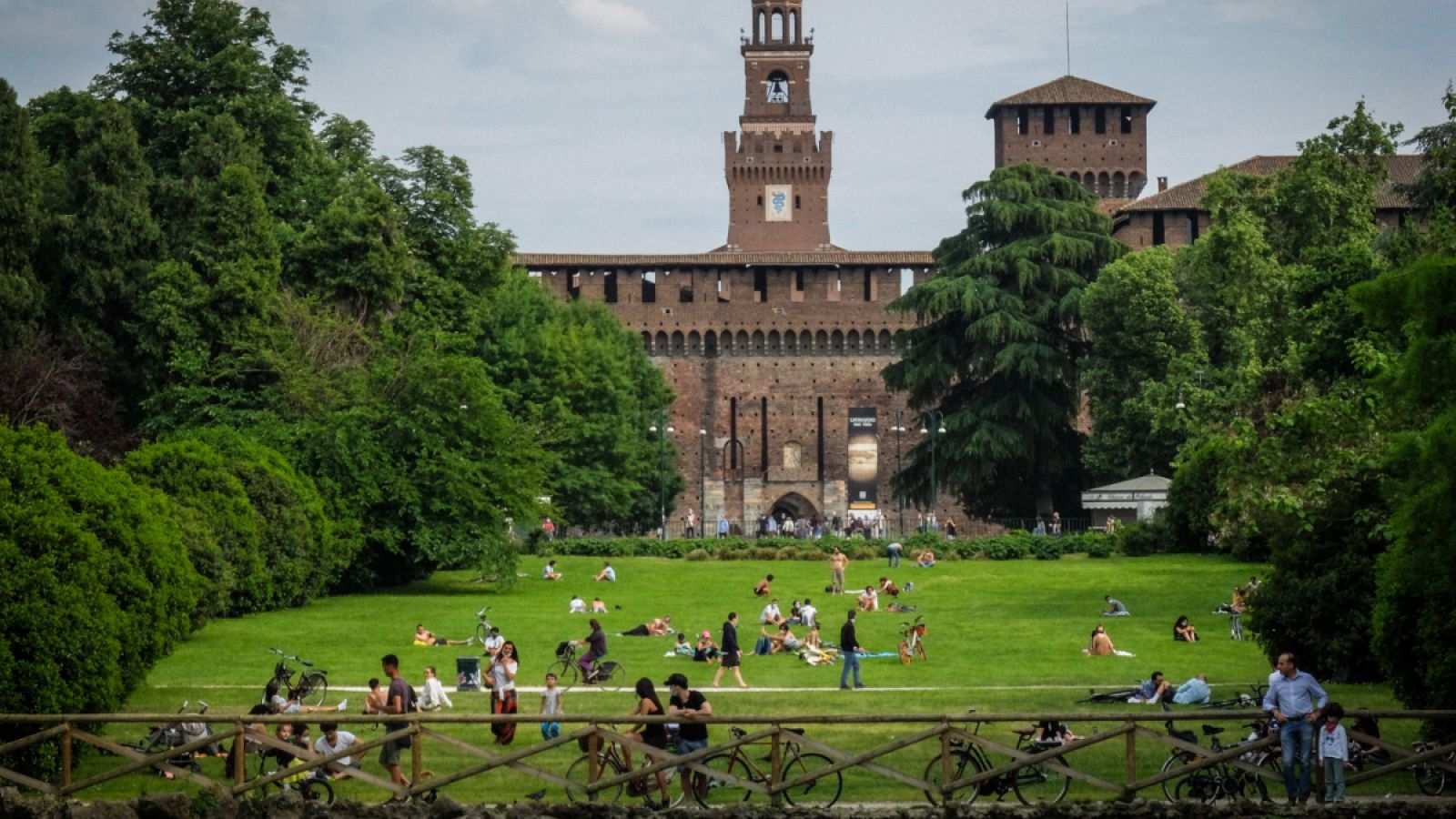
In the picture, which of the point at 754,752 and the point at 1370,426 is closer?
the point at 754,752

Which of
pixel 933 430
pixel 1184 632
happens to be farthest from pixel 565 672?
pixel 933 430

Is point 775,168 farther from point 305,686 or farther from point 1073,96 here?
point 305,686

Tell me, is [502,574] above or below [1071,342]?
below

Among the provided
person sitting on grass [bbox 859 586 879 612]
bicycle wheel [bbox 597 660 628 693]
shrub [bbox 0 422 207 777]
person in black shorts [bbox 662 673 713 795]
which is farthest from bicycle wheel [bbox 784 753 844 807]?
person sitting on grass [bbox 859 586 879 612]

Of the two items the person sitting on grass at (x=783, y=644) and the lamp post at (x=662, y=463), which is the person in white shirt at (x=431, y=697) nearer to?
the person sitting on grass at (x=783, y=644)

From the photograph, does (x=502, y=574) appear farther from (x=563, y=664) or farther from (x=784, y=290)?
(x=784, y=290)

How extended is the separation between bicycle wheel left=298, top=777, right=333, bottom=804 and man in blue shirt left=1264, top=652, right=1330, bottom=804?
8308 mm

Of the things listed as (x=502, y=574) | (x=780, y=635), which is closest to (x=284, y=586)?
(x=502, y=574)

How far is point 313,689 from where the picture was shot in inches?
953

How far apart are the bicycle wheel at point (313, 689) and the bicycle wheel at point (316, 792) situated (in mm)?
4148

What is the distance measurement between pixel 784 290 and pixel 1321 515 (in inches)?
1956

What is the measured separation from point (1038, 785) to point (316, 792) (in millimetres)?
6590

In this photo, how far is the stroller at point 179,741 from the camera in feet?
65.2

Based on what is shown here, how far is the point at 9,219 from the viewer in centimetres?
3988
